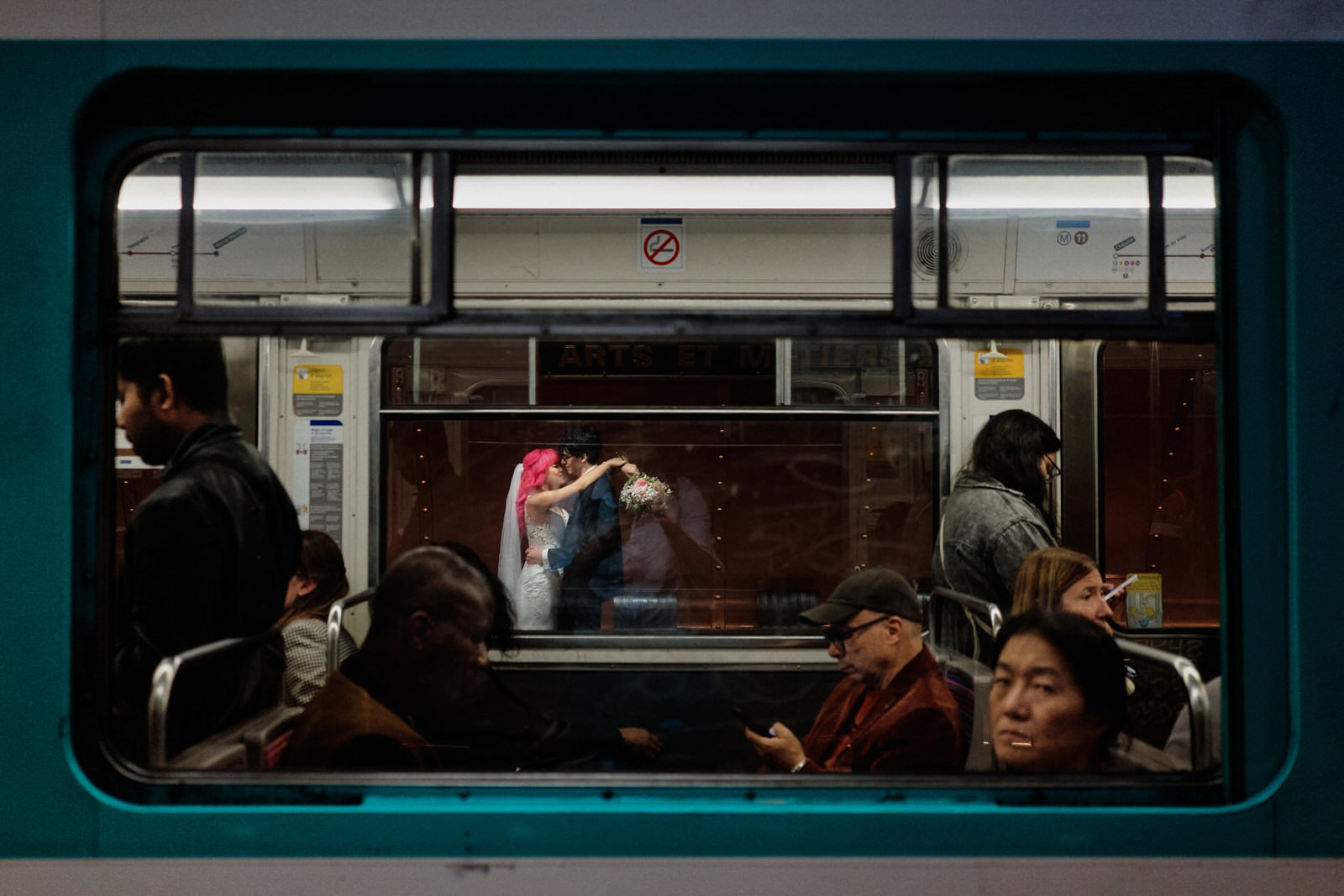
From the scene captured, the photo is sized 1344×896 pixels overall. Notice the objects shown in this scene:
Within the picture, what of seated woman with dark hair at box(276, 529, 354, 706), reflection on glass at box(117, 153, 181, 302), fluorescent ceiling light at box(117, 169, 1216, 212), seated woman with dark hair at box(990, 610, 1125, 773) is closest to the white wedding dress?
seated woman with dark hair at box(276, 529, 354, 706)

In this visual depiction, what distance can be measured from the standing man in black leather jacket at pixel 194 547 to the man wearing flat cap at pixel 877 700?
1.39 m

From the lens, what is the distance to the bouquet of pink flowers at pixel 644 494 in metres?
3.98

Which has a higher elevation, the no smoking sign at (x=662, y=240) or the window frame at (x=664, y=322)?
the no smoking sign at (x=662, y=240)

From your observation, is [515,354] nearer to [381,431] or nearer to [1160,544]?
[381,431]

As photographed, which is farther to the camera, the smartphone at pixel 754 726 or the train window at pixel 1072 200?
the smartphone at pixel 754 726

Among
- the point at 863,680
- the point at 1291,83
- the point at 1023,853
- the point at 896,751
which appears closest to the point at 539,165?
the point at 1291,83

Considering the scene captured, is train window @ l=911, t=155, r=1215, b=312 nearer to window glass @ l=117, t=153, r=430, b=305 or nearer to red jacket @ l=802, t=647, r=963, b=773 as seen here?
window glass @ l=117, t=153, r=430, b=305

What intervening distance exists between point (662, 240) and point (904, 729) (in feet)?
6.11

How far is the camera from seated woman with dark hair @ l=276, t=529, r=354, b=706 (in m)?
3.07

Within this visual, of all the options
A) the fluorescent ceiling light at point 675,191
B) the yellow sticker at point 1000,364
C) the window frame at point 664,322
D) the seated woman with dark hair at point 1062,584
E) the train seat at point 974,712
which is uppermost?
the fluorescent ceiling light at point 675,191

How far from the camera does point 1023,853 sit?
5.24ft

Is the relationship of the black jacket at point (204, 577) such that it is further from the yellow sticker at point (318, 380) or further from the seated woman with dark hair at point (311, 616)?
the yellow sticker at point (318, 380)

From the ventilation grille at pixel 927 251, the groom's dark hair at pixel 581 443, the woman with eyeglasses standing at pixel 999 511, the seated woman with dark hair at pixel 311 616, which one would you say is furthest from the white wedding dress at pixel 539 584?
the ventilation grille at pixel 927 251

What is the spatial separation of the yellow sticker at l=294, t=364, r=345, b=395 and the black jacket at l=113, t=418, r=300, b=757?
1.33 meters
